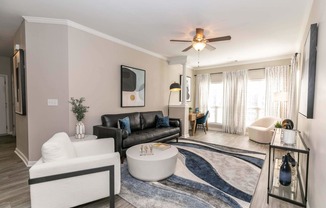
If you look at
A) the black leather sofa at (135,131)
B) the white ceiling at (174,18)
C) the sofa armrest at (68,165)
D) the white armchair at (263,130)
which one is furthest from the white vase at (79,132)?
the white armchair at (263,130)

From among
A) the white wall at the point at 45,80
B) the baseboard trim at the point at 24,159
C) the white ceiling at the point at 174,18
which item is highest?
the white ceiling at the point at 174,18

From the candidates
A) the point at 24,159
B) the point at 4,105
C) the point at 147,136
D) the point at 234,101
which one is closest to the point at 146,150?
the point at 147,136

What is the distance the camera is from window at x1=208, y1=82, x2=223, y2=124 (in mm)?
6477

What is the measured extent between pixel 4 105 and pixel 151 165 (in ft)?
19.4

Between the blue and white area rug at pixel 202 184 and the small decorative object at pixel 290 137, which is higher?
the small decorative object at pixel 290 137

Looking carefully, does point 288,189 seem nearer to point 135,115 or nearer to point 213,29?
point 213,29

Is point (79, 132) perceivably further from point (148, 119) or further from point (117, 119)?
point (148, 119)

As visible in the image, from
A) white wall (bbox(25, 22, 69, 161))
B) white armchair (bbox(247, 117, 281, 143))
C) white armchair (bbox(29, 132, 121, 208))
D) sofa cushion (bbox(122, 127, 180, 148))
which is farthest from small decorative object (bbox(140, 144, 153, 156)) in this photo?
white armchair (bbox(247, 117, 281, 143))

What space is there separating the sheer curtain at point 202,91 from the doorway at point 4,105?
6.87m

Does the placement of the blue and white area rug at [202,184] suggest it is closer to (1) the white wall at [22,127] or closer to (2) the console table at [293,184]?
(2) the console table at [293,184]

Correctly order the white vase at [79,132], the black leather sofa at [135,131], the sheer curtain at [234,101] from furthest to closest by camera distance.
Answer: the sheer curtain at [234,101], the black leather sofa at [135,131], the white vase at [79,132]

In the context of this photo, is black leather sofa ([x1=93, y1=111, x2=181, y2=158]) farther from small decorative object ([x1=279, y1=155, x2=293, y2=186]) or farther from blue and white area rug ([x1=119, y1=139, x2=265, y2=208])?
small decorative object ([x1=279, y1=155, x2=293, y2=186])

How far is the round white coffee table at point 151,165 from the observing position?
2.31 meters

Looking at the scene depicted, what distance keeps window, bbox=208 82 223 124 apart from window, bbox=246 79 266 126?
99 cm
